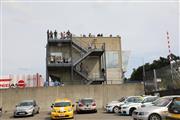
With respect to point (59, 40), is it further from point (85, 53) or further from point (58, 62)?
point (85, 53)

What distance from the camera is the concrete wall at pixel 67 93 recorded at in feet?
127

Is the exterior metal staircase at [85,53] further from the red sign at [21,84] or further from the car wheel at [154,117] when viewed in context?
the car wheel at [154,117]

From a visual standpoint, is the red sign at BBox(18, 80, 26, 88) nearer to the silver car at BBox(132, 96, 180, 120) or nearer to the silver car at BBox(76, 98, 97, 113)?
the silver car at BBox(76, 98, 97, 113)

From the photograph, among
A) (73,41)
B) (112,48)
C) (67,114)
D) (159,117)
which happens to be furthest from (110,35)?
(159,117)

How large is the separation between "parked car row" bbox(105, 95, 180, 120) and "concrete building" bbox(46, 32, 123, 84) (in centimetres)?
1886

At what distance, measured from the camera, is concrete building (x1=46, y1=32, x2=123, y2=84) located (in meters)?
49.0

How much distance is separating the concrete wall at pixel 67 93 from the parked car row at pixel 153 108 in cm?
914

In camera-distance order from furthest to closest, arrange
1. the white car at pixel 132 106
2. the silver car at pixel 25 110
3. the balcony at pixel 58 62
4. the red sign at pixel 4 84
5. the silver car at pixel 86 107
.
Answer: the balcony at pixel 58 62 < the red sign at pixel 4 84 < the silver car at pixel 86 107 < the silver car at pixel 25 110 < the white car at pixel 132 106

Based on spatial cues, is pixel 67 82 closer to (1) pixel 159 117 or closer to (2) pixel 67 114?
(2) pixel 67 114

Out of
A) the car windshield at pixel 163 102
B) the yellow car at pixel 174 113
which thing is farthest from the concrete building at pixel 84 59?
the yellow car at pixel 174 113

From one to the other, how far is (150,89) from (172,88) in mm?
8206

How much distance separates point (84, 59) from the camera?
5144 centimetres

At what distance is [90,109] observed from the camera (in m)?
30.4

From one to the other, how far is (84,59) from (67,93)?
41.9 ft
